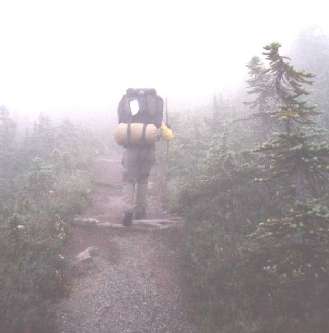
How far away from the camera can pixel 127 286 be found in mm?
7746

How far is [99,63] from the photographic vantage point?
4397cm

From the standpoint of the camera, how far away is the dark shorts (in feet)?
36.4

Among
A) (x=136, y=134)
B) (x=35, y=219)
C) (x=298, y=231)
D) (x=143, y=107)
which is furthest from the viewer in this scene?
(x=143, y=107)

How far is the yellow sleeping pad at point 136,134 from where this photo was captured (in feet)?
34.5

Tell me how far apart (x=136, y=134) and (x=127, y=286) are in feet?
14.0

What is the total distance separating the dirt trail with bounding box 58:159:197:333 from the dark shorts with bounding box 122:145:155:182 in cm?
168

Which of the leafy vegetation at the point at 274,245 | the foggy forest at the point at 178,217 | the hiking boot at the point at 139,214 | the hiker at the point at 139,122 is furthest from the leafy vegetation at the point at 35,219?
the leafy vegetation at the point at 274,245

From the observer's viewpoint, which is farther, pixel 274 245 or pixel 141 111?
pixel 141 111

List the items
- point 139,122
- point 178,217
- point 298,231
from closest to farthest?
1. point 298,231
2. point 139,122
3. point 178,217

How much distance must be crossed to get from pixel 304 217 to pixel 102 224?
606 centimetres

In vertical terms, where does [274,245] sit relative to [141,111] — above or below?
below

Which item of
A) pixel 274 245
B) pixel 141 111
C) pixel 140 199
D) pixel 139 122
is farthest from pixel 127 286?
pixel 141 111

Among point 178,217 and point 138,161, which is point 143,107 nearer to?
point 138,161

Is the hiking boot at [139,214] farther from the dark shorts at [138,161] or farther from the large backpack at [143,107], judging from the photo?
the large backpack at [143,107]
